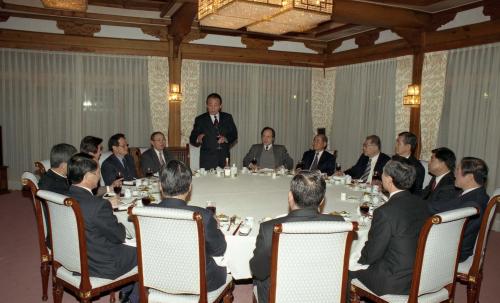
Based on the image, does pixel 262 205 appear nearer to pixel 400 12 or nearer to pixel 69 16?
pixel 400 12

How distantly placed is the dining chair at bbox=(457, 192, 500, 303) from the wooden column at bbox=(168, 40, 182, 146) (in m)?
6.47

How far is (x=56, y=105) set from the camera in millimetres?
7945

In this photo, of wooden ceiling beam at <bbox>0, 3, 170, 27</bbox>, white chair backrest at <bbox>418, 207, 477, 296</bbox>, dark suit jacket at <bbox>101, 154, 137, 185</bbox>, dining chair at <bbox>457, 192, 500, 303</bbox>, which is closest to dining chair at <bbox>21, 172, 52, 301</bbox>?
dark suit jacket at <bbox>101, 154, 137, 185</bbox>

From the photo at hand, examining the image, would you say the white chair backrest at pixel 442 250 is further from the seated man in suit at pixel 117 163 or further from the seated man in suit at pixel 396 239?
the seated man in suit at pixel 117 163

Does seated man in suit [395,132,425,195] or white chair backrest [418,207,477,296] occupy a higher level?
seated man in suit [395,132,425,195]

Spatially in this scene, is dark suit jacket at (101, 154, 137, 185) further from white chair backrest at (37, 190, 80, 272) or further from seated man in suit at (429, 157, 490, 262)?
seated man in suit at (429, 157, 490, 262)

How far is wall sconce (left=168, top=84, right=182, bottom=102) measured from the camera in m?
7.86

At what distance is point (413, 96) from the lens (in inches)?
A: 267

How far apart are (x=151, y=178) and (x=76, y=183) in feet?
6.44

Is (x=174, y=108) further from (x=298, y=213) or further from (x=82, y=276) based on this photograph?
(x=298, y=213)

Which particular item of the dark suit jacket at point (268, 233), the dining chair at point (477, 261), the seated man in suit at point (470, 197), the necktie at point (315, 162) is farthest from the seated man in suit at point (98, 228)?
the necktie at point (315, 162)

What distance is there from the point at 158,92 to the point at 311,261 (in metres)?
6.87

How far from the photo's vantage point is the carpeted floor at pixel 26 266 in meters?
3.59

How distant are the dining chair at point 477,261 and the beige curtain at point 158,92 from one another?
6.61 metres
